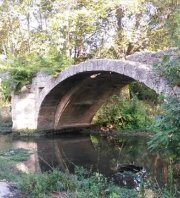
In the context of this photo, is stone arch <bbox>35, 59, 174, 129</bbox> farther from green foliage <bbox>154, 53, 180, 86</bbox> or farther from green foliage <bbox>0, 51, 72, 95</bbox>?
green foliage <bbox>154, 53, 180, 86</bbox>

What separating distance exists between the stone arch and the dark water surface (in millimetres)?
1005

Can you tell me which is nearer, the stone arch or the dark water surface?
the dark water surface

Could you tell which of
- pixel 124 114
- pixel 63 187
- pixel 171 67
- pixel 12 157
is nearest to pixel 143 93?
pixel 124 114

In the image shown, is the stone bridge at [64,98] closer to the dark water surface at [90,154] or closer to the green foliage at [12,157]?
the dark water surface at [90,154]

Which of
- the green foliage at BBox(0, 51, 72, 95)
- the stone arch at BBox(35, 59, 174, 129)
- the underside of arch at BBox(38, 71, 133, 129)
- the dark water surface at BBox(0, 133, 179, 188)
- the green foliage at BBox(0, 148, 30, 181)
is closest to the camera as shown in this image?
the green foliage at BBox(0, 148, 30, 181)

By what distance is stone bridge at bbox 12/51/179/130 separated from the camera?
13195 millimetres

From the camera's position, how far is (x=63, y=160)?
949cm

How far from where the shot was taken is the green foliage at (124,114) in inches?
583

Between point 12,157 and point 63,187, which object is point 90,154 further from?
point 63,187

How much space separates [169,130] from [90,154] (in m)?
5.98

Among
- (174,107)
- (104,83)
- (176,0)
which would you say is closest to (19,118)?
(104,83)

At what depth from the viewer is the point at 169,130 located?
454 centimetres

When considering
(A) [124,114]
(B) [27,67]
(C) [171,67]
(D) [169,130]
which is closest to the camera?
(D) [169,130]

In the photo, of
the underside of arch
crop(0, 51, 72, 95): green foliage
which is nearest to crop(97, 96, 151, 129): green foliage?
the underside of arch
